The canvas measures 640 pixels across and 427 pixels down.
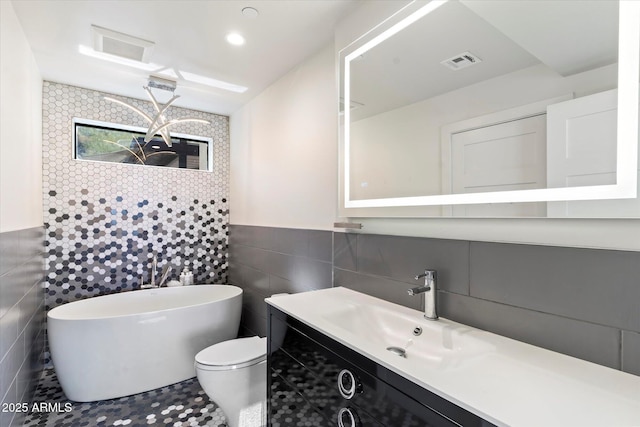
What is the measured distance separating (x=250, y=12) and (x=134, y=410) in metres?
2.78

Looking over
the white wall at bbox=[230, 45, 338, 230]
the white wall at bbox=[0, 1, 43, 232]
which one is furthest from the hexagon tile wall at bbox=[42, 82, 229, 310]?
the white wall at bbox=[230, 45, 338, 230]

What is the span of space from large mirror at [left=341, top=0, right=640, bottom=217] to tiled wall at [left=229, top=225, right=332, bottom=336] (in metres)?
0.59

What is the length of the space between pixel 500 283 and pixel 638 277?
38 cm

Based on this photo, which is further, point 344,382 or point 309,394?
point 309,394

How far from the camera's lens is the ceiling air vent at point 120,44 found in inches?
80.7

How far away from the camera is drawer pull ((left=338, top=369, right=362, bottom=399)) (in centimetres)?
108

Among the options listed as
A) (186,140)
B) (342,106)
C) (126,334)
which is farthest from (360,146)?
(186,140)

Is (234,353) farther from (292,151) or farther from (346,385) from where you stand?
(292,151)

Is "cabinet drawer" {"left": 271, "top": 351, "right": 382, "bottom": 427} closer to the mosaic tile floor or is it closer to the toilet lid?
the toilet lid

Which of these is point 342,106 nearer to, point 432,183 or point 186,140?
point 432,183

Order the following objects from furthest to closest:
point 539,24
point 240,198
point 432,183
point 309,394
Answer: point 240,198
point 432,183
point 309,394
point 539,24

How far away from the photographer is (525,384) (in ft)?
2.72

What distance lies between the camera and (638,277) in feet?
2.86

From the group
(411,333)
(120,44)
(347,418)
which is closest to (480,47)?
(411,333)
